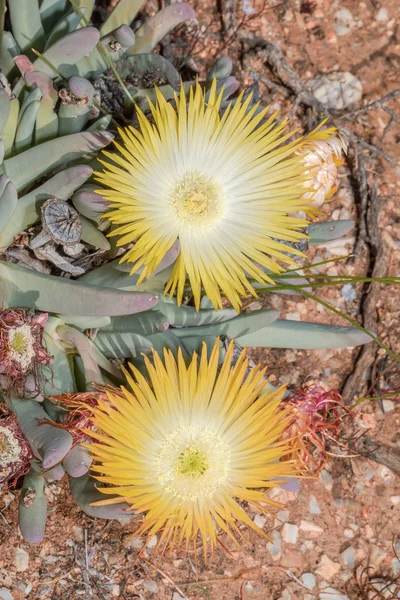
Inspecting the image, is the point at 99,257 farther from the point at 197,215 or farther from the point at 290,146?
the point at 290,146

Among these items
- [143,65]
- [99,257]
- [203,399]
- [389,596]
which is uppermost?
[143,65]

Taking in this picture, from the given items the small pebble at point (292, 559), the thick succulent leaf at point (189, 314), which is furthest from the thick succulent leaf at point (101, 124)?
the small pebble at point (292, 559)

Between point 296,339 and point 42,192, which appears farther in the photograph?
point 296,339

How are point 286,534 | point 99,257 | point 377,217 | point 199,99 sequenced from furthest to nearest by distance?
point 377,217 → point 286,534 → point 99,257 → point 199,99

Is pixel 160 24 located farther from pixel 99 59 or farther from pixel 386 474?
pixel 386 474

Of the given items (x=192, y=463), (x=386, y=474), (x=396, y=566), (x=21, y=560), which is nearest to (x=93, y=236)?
(x=192, y=463)

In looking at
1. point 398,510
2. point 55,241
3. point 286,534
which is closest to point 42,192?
point 55,241

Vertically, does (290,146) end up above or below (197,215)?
above
